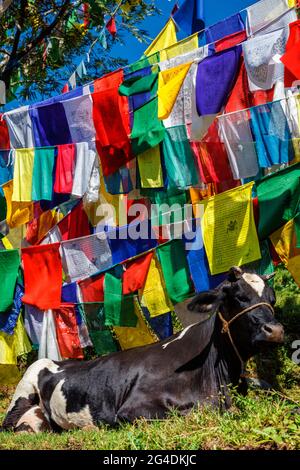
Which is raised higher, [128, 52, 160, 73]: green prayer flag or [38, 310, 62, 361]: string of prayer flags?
[128, 52, 160, 73]: green prayer flag

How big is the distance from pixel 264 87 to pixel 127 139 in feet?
6.37

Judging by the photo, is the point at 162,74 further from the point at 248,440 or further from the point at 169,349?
the point at 248,440

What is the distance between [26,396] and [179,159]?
3.12 m

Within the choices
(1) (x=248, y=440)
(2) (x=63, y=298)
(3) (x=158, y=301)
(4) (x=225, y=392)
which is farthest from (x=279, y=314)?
(1) (x=248, y=440)

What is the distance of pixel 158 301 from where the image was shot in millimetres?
7336

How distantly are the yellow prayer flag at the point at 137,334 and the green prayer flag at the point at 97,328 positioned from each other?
0.61ft

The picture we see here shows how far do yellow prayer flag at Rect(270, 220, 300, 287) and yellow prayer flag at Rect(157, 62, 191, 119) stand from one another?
2.06m

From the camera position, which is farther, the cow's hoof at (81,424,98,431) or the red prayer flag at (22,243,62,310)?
the red prayer flag at (22,243,62,310)

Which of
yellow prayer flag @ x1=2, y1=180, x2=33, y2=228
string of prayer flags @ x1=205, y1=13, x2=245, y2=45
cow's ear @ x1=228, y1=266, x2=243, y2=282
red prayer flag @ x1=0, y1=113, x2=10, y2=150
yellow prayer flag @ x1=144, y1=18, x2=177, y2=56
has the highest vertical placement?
yellow prayer flag @ x1=144, y1=18, x2=177, y2=56

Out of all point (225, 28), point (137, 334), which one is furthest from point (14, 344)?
point (225, 28)

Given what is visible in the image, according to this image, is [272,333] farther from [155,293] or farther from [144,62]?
[144,62]

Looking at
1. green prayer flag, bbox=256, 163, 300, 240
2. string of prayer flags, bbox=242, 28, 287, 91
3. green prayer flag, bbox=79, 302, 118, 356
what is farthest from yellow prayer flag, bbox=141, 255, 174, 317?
string of prayer flags, bbox=242, 28, 287, 91

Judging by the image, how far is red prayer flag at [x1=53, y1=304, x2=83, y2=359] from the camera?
8203 mm

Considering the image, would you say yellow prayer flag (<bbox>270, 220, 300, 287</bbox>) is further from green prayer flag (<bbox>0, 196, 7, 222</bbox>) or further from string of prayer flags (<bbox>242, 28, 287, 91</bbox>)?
green prayer flag (<bbox>0, 196, 7, 222</bbox>)
